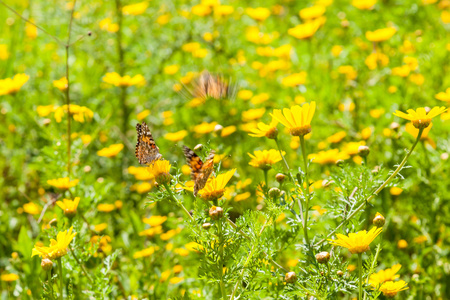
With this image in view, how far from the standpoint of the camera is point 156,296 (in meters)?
1.80

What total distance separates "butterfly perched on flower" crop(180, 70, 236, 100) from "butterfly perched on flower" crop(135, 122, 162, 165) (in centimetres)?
139

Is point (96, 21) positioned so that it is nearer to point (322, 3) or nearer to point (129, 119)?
point (129, 119)

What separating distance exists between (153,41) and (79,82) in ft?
2.00

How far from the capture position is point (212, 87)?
9.79 feet

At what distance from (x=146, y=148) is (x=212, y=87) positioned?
1.54m

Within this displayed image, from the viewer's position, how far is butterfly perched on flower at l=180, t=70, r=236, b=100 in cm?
298

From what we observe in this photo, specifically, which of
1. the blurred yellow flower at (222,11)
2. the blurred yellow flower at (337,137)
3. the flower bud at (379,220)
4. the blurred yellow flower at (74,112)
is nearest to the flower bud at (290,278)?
the flower bud at (379,220)

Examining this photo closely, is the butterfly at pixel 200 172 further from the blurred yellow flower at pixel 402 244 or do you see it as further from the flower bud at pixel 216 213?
the blurred yellow flower at pixel 402 244

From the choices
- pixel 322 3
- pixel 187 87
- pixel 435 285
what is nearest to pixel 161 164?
pixel 435 285

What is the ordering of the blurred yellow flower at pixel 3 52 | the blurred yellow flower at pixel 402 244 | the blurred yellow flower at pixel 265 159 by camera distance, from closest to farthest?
the blurred yellow flower at pixel 265 159 < the blurred yellow flower at pixel 402 244 < the blurred yellow flower at pixel 3 52

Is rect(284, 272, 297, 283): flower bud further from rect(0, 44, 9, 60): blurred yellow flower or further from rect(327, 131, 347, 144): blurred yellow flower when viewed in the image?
rect(0, 44, 9, 60): blurred yellow flower

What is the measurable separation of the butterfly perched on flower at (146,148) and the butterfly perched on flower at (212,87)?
1.39 meters

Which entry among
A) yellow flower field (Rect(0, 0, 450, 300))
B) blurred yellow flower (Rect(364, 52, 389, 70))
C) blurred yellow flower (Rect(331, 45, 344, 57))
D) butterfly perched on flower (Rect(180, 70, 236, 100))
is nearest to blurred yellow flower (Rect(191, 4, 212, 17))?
yellow flower field (Rect(0, 0, 450, 300))

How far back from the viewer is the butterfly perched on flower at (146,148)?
143 centimetres
